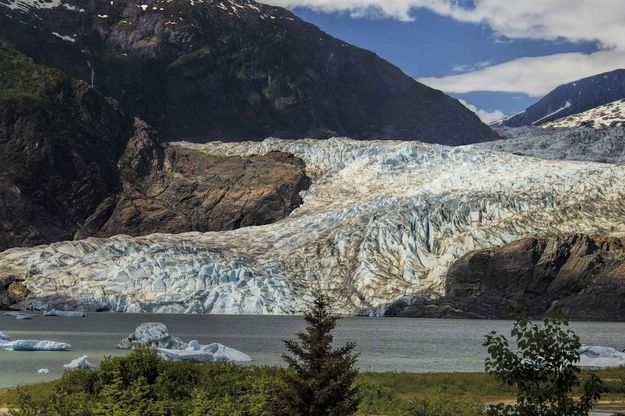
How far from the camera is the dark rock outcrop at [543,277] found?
105250 mm

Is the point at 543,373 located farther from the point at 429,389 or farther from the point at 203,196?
the point at 203,196

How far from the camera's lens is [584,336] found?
255 ft

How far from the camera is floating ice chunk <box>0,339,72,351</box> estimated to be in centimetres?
5209

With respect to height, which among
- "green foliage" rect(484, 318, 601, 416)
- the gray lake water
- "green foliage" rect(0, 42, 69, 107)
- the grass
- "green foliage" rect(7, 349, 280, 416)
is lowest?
the gray lake water

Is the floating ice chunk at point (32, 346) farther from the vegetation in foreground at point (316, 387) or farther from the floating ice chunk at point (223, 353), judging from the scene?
the vegetation in foreground at point (316, 387)

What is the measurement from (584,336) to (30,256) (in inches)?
2499

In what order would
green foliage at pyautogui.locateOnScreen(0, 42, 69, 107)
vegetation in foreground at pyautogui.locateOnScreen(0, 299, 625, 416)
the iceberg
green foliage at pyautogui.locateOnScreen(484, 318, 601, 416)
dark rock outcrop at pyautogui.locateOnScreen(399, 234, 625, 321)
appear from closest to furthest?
green foliage at pyautogui.locateOnScreen(484, 318, 601, 416) → vegetation in foreground at pyautogui.locateOnScreen(0, 299, 625, 416) → the iceberg → dark rock outcrop at pyautogui.locateOnScreen(399, 234, 625, 321) → green foliage at pyautogui.locateOnScreen(0, 42, 69, 107)

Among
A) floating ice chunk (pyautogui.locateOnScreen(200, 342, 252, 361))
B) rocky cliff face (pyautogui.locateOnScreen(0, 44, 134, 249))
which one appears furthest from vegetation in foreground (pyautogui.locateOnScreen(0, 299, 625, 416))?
rocky cliff face (pyautogui.locateOnScreen(0, 44, 134, 249))

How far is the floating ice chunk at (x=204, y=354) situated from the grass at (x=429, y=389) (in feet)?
28.1

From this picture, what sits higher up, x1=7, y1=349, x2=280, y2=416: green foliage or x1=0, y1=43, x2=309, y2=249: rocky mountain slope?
x1=0, y1=43, x2=309, y2=249: rocky mountain slope

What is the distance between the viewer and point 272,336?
233 ft

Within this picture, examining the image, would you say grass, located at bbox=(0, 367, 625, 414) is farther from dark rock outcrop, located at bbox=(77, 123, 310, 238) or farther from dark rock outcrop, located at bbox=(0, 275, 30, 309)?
dark rock outcrop, located at bbox=(77, 123, 310, 238)

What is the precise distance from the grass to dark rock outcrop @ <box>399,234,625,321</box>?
63596 mm

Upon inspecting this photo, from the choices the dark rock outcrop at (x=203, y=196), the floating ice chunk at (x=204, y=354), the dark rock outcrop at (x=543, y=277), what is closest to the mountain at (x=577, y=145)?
the dark rock outcrop at (x=203, y=196)
